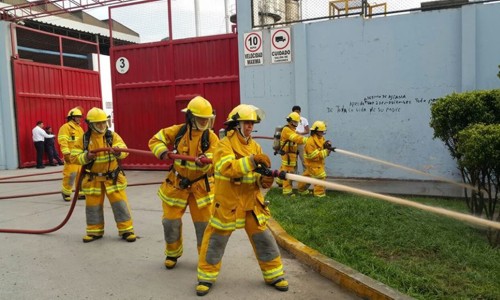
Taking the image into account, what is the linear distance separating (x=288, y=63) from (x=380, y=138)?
2772mm

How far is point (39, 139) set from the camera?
15.0m

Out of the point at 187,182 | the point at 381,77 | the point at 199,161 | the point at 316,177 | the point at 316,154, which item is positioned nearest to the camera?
the point at 199,161

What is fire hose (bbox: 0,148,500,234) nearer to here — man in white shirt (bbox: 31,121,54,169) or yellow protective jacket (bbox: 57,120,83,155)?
yellow protective jacket (bbox: 57,120,83,155)

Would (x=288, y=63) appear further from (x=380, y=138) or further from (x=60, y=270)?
(x=60, y=270)

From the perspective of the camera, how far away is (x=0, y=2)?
19875 millimetres

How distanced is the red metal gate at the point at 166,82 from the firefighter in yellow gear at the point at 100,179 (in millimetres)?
6068

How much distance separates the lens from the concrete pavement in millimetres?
4078

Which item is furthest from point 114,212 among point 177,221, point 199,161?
point 199,161

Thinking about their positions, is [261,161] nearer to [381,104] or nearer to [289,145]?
[289,145]

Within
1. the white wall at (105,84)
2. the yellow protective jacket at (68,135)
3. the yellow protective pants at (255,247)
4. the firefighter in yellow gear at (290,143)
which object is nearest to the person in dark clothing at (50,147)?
the white wall at (105,84)

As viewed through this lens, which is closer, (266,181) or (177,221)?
(266,181)

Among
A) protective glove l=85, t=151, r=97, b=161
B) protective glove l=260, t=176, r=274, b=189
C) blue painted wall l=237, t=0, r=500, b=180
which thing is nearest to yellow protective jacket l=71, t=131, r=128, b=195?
protective glove l=85, t=151, r=97, b=161

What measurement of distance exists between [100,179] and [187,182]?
1.74 m

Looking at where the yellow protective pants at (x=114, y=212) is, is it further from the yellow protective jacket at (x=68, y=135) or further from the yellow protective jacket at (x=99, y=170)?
the yellow protective jacket at (x=68, y=135)
